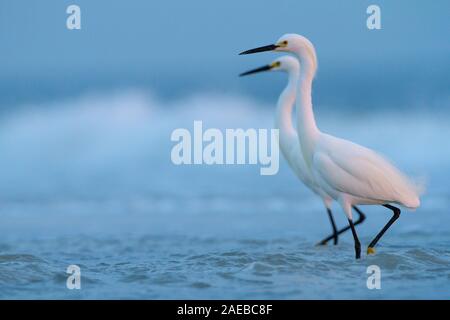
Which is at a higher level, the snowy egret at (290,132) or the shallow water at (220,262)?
the snowy egret at (290,132)

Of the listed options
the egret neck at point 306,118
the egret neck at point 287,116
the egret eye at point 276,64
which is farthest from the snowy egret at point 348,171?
the egret eye at point 276,64

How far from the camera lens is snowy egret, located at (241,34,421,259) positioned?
7742 millimetres

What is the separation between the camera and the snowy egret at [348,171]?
25.4 feet

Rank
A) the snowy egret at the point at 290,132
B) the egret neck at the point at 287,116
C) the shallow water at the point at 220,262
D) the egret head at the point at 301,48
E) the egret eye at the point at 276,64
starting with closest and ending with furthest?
the shallow water at the point at 220,262 → the egret head at the point at 301,48 → the snowy egret at the point at 290,132 → the egret neck at the point at 287,116 → the egret eye at the point at 276,64

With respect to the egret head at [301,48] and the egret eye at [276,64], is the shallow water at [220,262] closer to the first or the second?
the egret head at [301,48]

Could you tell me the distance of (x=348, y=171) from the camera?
305 inches

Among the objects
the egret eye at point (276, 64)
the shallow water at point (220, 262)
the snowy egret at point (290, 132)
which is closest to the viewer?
the shallow water at point (220, 262)

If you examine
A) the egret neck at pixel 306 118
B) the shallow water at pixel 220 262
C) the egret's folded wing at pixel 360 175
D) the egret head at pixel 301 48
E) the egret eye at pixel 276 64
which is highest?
the egret eye at pixel 276 64

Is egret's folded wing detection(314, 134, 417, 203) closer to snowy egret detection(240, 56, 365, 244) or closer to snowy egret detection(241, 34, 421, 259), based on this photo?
snowy egret detection(241, 34, 421, 259)

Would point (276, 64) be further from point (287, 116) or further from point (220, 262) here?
point (220, 262)
